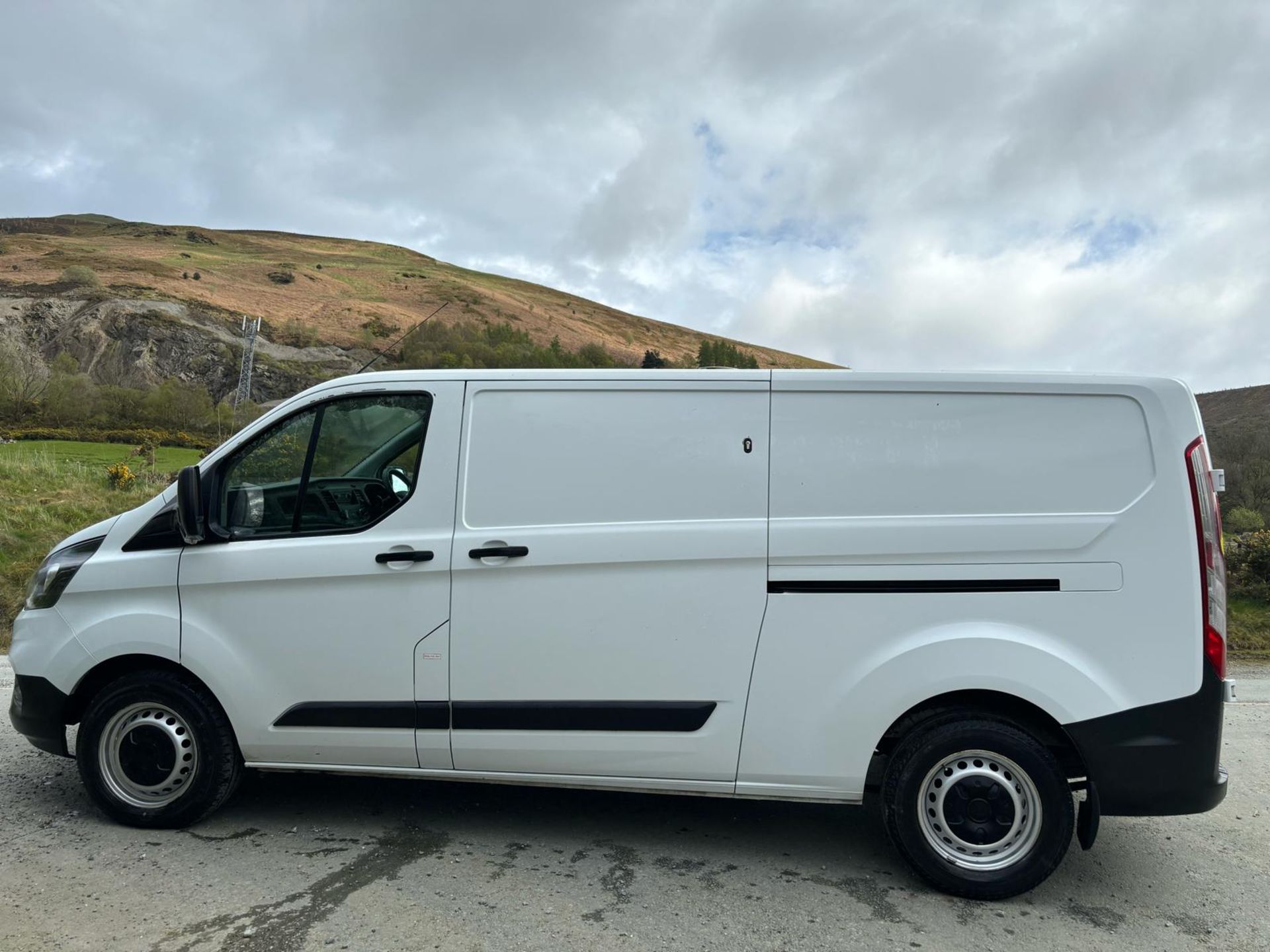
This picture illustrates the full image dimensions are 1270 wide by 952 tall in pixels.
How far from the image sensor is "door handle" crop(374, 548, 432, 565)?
377cm

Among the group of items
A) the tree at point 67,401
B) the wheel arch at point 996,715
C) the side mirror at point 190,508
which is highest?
the tree at point 67,401

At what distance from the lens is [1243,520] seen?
17875 millimetres

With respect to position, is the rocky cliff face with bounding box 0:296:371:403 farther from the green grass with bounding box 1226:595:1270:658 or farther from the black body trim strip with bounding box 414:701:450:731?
the black body trim strip with bounding box 414:701:450:731

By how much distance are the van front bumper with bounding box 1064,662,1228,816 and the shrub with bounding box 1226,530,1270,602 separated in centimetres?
1101

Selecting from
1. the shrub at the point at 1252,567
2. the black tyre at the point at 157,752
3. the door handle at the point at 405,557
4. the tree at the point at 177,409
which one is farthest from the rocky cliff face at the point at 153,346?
the door handle at the point at 405,557

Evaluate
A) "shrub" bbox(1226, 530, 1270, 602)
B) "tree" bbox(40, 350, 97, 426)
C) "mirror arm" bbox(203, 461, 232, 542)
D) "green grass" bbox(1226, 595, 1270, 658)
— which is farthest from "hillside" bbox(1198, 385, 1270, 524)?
"tree" bbox(40, 350, 97, 426)

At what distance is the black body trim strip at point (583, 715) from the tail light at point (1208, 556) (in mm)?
1804

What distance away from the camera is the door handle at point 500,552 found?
3689 millimetres

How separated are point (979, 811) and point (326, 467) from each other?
117 inches

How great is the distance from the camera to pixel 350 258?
428 feet

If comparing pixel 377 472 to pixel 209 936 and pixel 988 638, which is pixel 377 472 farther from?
pixel 988 638

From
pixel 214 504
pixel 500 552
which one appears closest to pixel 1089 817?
pixel 500 552

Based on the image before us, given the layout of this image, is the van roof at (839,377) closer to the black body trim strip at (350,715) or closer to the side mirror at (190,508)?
the side mirror at (190,508)

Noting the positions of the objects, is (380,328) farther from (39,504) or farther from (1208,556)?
(1208,556)
